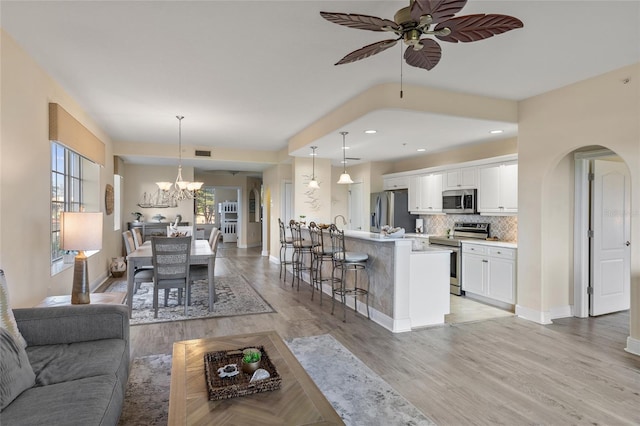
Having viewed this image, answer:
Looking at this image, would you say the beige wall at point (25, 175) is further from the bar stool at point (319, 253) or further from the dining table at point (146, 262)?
the bar stool at point (319, 253)

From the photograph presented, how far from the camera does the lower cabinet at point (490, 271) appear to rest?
4762 mm

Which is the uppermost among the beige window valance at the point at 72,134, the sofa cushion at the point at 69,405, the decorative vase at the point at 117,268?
the beige window valance at the point at 72,134

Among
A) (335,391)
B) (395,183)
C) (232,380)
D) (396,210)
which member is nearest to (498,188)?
(396,210)

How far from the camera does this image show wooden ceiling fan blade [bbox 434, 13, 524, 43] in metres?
1.82

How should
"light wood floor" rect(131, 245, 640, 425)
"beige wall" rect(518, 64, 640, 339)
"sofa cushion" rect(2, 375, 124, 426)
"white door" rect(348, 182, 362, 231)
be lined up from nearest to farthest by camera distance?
1. "sofa cushion" rect(2, 375, 124, 426)
2. "light wood floor" rect(131, 245, 640, 425)
3. "beige wall" rect(518, 64, 640, 339)
4. "white door" rect(348, 182, 362, 231)

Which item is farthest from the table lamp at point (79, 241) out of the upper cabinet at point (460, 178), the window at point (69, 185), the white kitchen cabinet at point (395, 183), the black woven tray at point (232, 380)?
the white kitchen cabinet at point (395, 183)

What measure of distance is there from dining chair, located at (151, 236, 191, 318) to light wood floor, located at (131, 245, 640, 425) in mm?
479

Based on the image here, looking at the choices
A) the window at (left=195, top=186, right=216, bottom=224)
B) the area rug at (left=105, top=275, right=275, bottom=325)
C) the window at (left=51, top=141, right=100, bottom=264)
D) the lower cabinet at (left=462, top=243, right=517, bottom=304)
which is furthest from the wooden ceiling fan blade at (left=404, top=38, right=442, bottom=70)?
the window at (left=195, top=186, right=216, bottom=224)

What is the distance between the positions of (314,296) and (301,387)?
3.68 meters

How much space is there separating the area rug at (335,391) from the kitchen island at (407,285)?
91cm

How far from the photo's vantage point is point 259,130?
636 cm

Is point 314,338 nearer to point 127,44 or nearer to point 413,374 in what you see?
point 413,374

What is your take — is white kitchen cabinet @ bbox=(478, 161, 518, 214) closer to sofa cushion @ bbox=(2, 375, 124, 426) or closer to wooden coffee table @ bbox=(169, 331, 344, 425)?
wooden coffee table @ bbox=(169, 331, 344, 425)

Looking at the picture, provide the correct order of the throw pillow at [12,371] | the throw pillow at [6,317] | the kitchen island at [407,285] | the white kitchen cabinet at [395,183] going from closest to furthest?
the throw pillow at [12,371], the throw pillow at [6,317], the kitchen island at [407,285], the white kitchen cabinet at [395,183]
